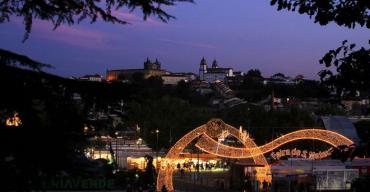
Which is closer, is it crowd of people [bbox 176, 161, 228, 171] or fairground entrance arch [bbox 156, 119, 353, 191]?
fairground entrance arch [bbox 156, 119, 353, 191]

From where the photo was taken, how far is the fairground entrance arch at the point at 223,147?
97.8 feet

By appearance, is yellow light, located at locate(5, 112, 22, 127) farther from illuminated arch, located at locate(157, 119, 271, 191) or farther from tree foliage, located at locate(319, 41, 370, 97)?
illuminated arch, located at locate(157, 119, 271, 191)

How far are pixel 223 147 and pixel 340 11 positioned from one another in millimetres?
26213

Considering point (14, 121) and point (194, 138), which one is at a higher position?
point (194, 138)

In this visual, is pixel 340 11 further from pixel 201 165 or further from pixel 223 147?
pixel 201 165

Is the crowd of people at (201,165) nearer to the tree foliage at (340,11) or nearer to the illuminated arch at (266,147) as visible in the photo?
the illuminated arch at (266,147)

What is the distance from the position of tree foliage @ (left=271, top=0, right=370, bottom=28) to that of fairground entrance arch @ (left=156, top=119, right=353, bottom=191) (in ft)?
73.0

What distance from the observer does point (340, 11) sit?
6875 millimetres

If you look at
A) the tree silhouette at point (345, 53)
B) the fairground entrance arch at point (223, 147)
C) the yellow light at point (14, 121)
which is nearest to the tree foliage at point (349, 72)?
the tree silhouette at point (345, 53)

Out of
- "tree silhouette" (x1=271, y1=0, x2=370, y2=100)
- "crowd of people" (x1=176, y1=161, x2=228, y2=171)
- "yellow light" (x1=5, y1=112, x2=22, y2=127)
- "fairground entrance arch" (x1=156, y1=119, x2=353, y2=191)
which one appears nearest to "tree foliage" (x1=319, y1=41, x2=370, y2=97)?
"tree silhouette" (x1=271, y1=0, x2=370, y2=100)

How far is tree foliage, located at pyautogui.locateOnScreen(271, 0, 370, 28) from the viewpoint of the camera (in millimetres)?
6816

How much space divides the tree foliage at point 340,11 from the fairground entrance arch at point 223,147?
22.3m

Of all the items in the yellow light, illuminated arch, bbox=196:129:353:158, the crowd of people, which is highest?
illuminated arch, bbox=196:129:353:158

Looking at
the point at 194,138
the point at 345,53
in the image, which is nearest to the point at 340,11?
the point at 345,53
